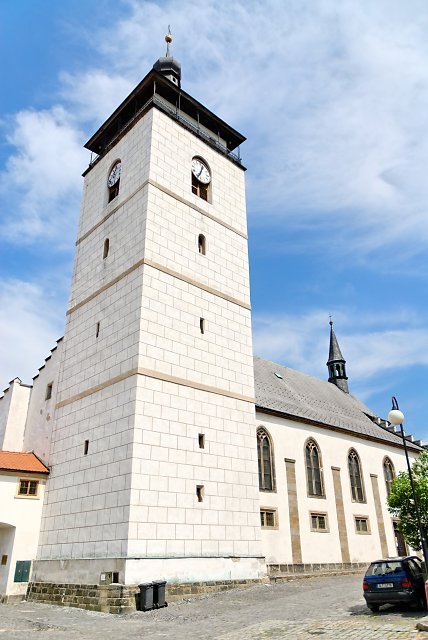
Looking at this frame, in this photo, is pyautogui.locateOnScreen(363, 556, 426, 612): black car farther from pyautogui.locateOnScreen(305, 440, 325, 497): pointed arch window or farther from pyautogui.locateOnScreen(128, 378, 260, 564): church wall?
pyautogui.locateOnScreen(305, 440, 325, 497): pointed arch window

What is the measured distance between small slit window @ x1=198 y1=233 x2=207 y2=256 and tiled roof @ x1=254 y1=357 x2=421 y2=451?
26.0 feet

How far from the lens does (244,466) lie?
21.1 metres

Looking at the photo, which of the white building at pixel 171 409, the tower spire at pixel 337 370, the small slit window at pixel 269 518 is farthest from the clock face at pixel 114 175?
the tower spire at pixel 337 370

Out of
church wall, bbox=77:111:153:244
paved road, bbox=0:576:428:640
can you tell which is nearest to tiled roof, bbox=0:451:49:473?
paved road, bbox=0:576:428:640

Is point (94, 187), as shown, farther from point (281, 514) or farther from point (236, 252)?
point (281, 514)

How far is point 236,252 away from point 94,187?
861cm

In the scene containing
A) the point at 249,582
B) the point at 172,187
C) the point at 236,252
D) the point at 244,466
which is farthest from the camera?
the point at 236,252

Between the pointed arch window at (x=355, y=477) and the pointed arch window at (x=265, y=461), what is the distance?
781 cm

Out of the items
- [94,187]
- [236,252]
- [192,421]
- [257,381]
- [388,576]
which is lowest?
[388,576]

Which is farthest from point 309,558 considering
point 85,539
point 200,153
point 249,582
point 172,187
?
point 200,153

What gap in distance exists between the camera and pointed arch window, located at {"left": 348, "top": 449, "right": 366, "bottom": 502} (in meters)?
30.6

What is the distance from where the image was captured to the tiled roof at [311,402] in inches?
1116

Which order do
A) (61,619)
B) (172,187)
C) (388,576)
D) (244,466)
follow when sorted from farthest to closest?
(172,187)
(244,466)
(61,619)
(388,576)

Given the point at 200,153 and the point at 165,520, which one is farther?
the point at 200,153
